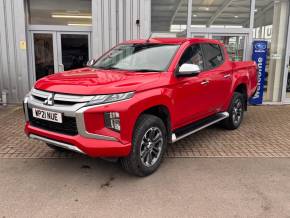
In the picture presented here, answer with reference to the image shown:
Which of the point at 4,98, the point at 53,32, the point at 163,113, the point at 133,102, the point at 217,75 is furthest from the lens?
the point at 53,32

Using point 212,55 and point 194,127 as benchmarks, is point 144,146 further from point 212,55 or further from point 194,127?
point 212,55

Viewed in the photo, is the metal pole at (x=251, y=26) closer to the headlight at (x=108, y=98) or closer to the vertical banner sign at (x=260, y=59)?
the vertical banner sign at (x=260, y=59)

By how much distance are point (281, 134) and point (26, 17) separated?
7835mm

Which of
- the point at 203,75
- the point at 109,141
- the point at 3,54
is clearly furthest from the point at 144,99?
the point at 3,54

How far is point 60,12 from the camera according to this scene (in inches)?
364

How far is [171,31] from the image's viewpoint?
30.6 feet

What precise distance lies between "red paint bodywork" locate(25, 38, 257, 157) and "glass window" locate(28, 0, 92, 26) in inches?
187

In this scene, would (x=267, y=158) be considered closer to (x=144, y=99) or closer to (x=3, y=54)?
(x=144, y=99)

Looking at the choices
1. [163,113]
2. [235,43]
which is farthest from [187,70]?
[235,43]

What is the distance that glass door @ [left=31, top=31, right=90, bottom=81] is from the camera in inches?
360

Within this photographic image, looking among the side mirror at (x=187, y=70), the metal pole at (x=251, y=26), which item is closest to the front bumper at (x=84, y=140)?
the side mirror at (x=187, y=70)

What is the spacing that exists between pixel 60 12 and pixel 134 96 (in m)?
6.71

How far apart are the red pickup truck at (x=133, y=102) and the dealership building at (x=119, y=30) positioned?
363 cm

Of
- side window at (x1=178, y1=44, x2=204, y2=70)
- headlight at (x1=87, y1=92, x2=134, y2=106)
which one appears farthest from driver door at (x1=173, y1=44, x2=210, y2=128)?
headlight at (x1=87, y1=92, x2=134, y2=106)
